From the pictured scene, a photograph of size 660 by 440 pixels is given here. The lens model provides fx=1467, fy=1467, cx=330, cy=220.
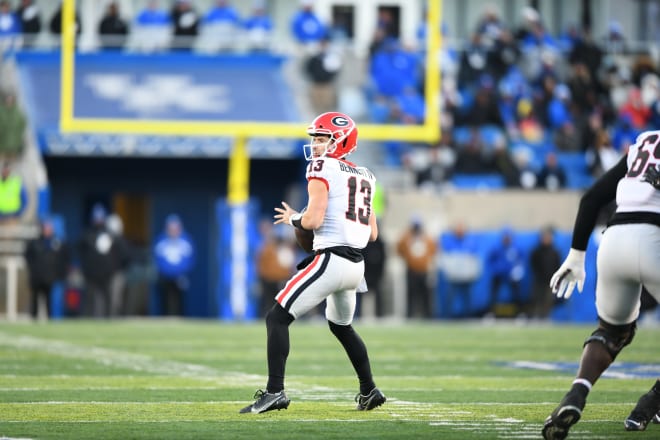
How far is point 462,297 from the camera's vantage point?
23.0m

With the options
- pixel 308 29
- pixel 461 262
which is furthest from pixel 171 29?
pixel 461 262

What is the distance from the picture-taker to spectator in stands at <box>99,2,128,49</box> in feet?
80.7

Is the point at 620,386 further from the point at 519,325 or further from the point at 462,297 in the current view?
the point at 462,297

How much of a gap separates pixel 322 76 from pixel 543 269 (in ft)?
19.7

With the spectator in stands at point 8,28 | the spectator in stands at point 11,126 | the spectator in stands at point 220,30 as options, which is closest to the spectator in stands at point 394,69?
the spectator in stands at point 220,30

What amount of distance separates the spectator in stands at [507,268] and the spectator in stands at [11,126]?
25.3 ft

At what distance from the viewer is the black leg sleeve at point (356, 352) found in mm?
8516

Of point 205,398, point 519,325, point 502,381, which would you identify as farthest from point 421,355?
point 519,325

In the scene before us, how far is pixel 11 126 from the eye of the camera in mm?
23328

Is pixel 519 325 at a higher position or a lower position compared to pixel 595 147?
lower

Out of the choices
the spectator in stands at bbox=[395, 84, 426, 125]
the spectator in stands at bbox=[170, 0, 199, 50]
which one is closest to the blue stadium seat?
the spectator in stands at bbox=[395, 84, 426, 125]

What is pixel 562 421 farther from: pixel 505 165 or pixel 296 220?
pixel 505 165

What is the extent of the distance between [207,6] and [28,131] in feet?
22.5

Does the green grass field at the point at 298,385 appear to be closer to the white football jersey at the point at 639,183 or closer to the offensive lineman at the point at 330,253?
the offensive lineman at the point at 330,253
